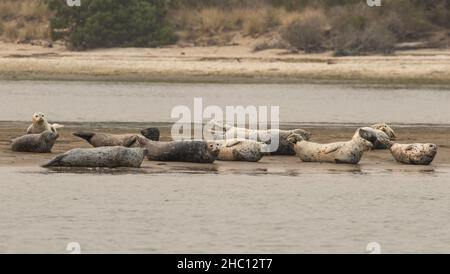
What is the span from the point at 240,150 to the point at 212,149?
420 mm

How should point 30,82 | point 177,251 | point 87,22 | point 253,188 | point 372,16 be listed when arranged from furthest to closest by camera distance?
1. point 372,16
2. point 87,22
3. point 30,82
4. point 253,188
5. point 177,251

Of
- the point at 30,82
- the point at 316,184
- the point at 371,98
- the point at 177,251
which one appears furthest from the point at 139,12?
the point at 177,251

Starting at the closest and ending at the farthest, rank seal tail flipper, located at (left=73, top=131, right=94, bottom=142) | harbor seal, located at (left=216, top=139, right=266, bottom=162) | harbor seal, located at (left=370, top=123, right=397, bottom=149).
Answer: harbor seal, located at (left=216, top=139, right=266, bottom=162)
seal tail flipper, located at (left=73, top=131, right=94, bottom=142)
harbor seal, located at (left=370, top=123, right=397, bottom=149)

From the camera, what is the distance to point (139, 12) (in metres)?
37.4

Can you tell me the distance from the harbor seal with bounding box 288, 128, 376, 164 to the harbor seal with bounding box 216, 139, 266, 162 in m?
0.51

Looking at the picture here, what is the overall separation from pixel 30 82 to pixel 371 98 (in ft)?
27.4

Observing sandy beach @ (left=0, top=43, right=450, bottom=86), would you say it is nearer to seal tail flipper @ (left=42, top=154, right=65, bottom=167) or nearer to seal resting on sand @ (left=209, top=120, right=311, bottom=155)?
seal resting on sand @ (left=209, top=120, right=311, bottom=155)

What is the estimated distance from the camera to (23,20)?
38.6 m

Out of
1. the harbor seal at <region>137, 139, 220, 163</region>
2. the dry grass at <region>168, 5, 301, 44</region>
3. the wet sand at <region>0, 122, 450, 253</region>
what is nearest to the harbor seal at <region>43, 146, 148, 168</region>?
the wet sand at <region>0, 122, 450, 253</region>

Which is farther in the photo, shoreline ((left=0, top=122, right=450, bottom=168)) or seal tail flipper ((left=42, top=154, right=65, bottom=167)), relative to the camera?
shoreline ((left=0, top=122, right=450, bottom=168))

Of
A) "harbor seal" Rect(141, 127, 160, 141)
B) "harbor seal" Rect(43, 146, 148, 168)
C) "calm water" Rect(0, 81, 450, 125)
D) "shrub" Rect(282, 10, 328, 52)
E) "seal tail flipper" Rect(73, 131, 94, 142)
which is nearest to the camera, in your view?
"harbor seal" Rect(43, 146, 148, 168)

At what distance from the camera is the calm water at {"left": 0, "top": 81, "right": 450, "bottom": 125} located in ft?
80.0

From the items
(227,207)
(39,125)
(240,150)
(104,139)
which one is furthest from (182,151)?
(227,207)
